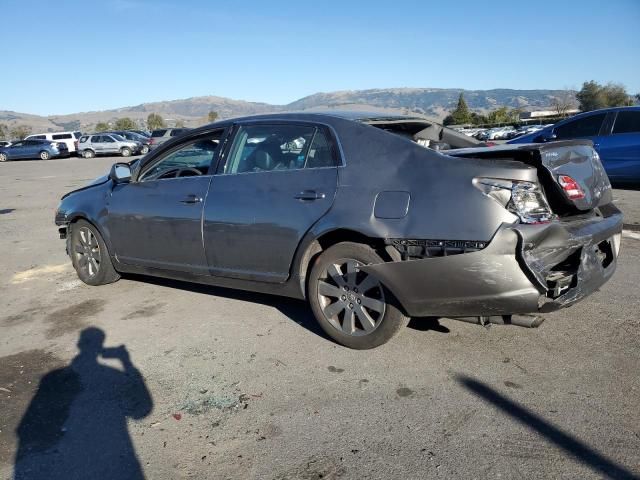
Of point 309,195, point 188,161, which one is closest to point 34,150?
point 188,161

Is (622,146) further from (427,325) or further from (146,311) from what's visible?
(146,311)

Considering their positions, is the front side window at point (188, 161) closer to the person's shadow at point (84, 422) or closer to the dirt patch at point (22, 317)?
the dirt patch at point (22, 317)

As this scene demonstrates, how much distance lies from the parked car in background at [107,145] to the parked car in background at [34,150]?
139 cm

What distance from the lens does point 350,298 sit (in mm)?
3676

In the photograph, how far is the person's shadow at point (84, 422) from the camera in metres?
2.62

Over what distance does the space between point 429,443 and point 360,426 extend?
0.38m

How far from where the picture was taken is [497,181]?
125 inches

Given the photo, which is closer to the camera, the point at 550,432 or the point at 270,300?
the point at 550,432

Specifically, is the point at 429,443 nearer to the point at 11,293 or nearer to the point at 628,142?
the point at 11,293

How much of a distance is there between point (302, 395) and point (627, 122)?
8912 millimetres

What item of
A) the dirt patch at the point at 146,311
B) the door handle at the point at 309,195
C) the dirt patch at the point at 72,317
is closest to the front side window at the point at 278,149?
the door handle at the point at 309,195

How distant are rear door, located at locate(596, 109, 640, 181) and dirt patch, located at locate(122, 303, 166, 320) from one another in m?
8.18

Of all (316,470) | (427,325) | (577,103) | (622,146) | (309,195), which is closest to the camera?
(316,470)

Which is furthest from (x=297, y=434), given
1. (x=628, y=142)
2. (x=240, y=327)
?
(x=628, y=142)
